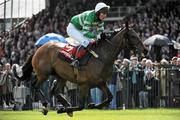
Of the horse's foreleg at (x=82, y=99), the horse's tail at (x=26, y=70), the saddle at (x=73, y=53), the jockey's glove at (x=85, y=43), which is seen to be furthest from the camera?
the horse's tail at (x=26, y=70)

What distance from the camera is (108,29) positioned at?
3309cm

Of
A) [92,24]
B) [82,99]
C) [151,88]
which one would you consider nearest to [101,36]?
[92,24]

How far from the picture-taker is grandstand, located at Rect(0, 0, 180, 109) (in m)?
22.4

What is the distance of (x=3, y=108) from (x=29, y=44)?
1026 centimetres

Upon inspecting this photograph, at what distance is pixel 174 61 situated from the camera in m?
22.8

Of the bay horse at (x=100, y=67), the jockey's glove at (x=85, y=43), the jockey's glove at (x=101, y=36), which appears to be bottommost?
the bay horse at (x=100, y=67)

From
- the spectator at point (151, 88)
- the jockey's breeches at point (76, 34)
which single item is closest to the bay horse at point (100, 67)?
the jockey's breeches at point (76, 34)

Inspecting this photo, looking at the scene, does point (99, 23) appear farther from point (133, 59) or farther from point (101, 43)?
point (133, 59)

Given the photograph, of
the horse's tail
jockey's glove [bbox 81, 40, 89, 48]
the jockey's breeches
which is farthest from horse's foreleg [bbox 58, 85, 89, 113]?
the horse's tail

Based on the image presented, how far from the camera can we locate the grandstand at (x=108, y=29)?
2241 cm

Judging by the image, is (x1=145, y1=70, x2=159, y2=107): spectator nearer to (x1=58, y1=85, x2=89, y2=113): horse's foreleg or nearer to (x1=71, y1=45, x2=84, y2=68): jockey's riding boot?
(x1=71, y1=45, x2=84, y2=68): jockey's riding boot

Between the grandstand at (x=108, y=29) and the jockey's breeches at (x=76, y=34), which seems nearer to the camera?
the jockey's breeches at (x=76, y=34)

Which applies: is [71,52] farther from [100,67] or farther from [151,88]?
[151,88]

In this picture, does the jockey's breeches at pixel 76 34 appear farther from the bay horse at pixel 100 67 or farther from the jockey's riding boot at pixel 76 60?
the bay horse at pixel 100 67
